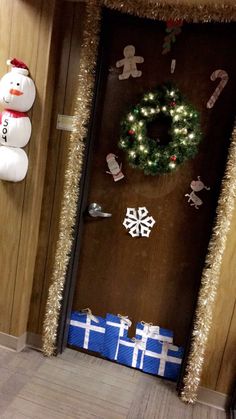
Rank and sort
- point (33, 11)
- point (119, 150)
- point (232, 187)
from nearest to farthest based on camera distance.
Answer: point (232, 187)
point (33, 11)
point (119, 150)

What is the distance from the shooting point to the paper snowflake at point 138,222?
83.7 inches

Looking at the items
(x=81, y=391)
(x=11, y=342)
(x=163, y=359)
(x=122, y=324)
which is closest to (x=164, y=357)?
(x=163, y=359)

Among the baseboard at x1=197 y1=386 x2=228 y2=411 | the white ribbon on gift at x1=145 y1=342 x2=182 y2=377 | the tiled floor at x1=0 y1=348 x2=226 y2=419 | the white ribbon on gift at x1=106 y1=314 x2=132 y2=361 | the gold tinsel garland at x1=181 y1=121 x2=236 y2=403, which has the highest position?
the gold tinsel garland at x1=181 y1=121 x2=236 y2=403

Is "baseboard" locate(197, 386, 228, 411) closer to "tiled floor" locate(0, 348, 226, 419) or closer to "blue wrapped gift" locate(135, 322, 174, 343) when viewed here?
"tiled floor" locate(0, 348, 226, 419)

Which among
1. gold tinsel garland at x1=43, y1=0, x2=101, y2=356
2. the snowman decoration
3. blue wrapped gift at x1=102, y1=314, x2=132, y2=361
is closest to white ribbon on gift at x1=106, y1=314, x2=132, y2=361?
blue wrapped gift at x1=102, y1=314, x2=132, y2=361

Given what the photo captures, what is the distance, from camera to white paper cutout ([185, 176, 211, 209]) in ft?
6.60

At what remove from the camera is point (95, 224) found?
2234 millimetres

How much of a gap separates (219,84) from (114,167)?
75 cm

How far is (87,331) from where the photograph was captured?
2336 millimetres

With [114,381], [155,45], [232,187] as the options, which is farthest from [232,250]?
[155,45]

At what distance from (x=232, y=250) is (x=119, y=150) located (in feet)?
2.87

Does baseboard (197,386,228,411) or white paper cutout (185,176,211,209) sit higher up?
white paper cutout (185,176,211,209)

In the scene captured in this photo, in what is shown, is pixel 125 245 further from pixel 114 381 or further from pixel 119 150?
pixel 114 381

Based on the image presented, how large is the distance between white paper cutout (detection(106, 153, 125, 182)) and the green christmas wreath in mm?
A: 128
